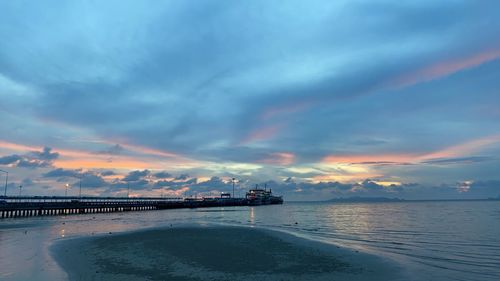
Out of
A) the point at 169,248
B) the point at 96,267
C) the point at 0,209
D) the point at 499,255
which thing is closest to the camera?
the point at 96,267

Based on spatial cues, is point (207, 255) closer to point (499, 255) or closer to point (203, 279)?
point (203, 279)

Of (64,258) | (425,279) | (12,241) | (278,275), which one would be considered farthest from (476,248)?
(12,241)

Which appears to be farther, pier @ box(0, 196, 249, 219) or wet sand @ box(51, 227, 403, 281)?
pier @ box(0, 196, 249, 219)

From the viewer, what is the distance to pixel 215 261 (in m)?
25.4

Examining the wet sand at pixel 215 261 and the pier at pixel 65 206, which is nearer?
the wet sand at pixel 215 261

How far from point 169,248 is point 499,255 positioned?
27.9 meters

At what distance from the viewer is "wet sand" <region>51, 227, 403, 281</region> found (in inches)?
836

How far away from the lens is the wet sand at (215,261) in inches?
836

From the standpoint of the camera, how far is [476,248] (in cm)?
3300

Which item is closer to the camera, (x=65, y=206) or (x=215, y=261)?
(x=215, y=261)

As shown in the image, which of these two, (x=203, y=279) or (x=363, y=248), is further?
(x=363, y=248)

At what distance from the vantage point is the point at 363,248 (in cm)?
3362

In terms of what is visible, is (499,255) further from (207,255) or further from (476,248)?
(207,255)

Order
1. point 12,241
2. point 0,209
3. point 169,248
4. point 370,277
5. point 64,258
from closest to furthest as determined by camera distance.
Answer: point 370,277, point 64,258, point 169,248, point 12,241, point 0,209
